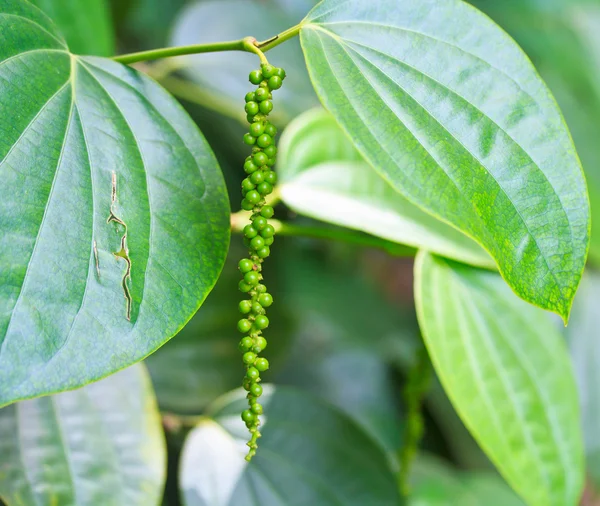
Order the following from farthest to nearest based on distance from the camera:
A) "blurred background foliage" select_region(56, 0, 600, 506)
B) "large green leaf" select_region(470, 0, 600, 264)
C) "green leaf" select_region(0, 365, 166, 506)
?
"large green leaf" select_region(470, 0, 600, 264)
"blurred background foliage" select_region(56, 0, 600, 506)
"green leaf" select_region(0, 365, 166, 506)

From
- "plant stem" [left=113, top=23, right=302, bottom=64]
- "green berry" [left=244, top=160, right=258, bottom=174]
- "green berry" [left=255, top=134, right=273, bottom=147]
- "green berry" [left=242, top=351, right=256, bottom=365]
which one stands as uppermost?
"plant stem" [left=113, top=23, right=302, bottom=64]

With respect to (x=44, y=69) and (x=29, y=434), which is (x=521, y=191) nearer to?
(x=44, y=69)

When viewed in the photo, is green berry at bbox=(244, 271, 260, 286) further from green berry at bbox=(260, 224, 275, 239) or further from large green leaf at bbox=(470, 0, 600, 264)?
large green leaf at bbox=(470, 0, 600, 264)

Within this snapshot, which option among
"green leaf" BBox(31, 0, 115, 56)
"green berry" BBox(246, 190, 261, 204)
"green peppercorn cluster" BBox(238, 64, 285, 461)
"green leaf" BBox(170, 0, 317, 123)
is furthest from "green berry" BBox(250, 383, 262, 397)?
"green leaf" BBox(170, 0, 317, 123)

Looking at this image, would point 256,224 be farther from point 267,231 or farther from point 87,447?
point 87,447

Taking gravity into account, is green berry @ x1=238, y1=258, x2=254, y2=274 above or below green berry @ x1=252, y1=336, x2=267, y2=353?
above

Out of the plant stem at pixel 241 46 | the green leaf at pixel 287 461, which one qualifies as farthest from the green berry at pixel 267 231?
the green leaf at pixel 287 461

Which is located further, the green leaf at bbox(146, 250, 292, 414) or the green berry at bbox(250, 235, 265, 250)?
the green leaf at bbox(146, 250, 292, 414)

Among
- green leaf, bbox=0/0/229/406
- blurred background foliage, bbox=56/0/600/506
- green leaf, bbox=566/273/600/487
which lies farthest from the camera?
green leaf, bbox=566/273/600/487

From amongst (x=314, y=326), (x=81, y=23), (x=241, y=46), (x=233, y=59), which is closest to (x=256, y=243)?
(x=241, y=46)

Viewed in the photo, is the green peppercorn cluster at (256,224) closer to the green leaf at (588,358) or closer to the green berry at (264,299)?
the green berry at (264,299)
